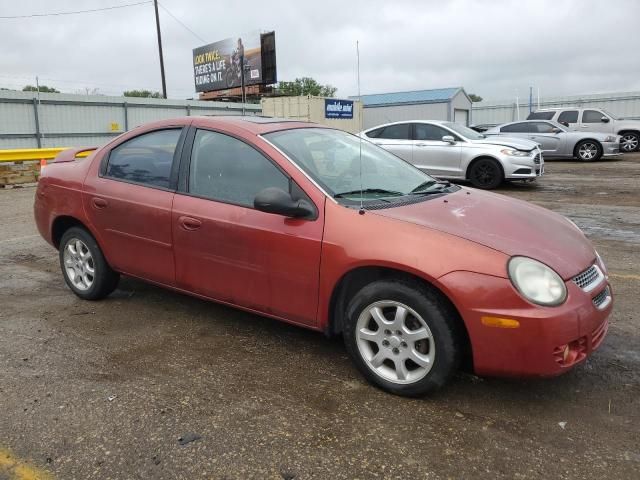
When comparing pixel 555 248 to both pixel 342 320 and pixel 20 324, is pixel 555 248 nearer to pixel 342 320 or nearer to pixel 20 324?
pixel 342 320

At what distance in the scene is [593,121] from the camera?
763 inches

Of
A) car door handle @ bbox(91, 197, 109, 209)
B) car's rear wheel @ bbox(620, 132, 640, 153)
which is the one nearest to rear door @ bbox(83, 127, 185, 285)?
car door handle @ bbox(91, 197, 109, 209)

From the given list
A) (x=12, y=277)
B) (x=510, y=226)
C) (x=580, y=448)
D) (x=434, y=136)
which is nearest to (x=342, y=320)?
(x=510, y=226)

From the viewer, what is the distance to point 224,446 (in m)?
2.64

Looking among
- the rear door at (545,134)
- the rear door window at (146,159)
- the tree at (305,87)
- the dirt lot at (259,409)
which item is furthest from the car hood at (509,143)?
the tree at (305,87)

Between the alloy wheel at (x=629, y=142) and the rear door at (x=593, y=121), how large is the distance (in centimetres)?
209

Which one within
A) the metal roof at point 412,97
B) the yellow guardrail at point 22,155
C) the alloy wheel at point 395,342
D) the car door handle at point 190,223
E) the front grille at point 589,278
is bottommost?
the alloy wheel at point 395,342

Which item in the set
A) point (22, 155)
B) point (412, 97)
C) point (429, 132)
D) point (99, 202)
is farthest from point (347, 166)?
point (412, 97)

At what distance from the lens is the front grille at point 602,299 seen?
295 cm

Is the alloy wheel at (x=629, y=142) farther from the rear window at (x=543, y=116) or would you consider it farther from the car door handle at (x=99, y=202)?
the car door handle at (x=99, y=202)

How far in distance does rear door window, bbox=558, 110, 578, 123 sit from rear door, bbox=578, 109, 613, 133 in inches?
9.0

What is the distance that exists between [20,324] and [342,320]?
8.50 ft

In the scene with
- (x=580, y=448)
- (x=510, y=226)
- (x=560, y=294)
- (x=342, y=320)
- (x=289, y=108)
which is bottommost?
(x=580, y=448)

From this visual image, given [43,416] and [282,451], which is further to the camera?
[43,416]
